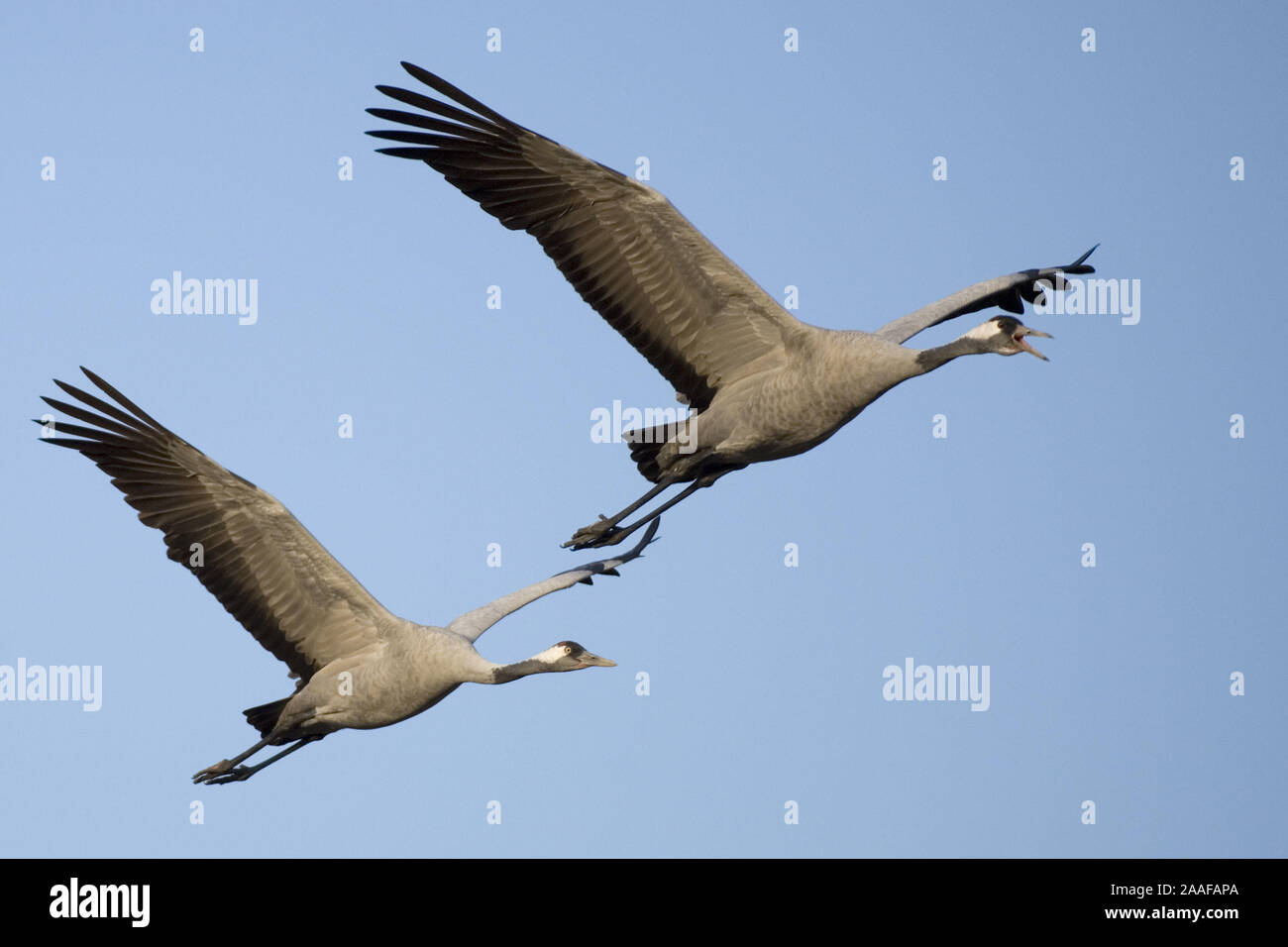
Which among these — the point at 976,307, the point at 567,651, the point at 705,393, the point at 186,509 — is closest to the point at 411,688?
the point at 567,651

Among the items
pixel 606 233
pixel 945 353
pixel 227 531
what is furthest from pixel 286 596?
pixel 945 353

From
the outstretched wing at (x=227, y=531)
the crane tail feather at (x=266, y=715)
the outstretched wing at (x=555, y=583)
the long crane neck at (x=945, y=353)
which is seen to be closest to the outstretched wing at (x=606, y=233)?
the long crane neck at (x=945, y=353)

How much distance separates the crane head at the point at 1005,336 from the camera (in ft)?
41.0

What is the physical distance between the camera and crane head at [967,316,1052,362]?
41.0 feet

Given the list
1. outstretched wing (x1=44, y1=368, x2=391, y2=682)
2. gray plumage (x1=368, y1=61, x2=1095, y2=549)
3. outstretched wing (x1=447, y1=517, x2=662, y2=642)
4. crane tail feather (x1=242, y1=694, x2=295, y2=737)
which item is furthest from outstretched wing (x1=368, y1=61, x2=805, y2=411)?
crane tail feather (x1=242, y1=694, x2=295, y2=737)

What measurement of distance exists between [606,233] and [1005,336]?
2641 mm

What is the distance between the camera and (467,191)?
1272cm

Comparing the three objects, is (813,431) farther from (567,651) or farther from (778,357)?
(567,651)

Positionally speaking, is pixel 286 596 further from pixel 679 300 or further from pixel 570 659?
pixel 679 300

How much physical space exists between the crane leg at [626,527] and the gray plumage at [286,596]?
1.02 metres

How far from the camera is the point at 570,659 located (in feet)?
43.0

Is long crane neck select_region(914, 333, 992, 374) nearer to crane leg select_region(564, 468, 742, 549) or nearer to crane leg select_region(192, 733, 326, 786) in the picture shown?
crane leg select_region(564, 468, 742, 549)

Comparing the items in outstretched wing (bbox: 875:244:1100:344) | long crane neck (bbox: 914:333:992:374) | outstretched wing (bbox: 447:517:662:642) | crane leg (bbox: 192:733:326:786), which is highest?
outstretched wing (bbox: 875:244:1100:344)

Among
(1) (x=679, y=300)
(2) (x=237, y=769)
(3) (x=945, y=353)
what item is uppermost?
(1) (x=679, y=300)
